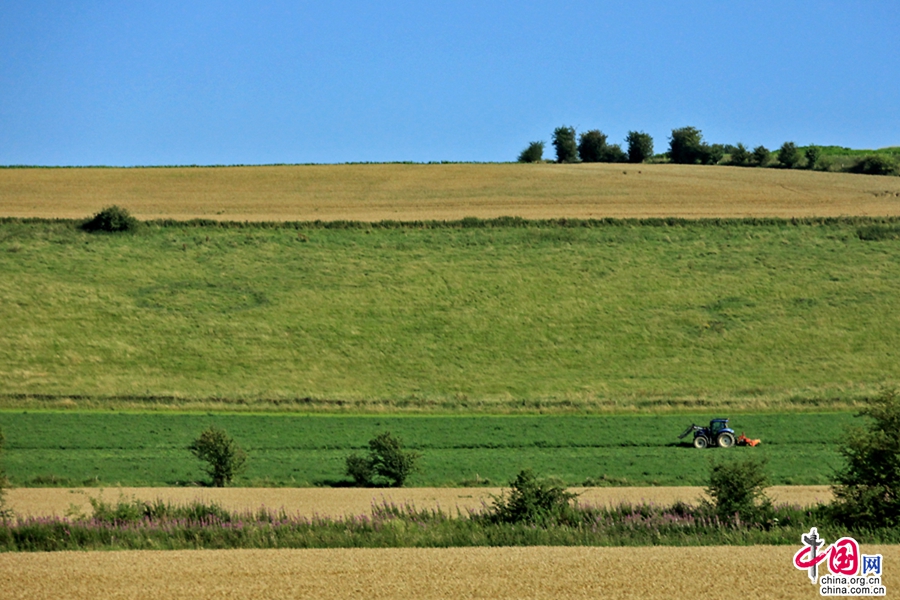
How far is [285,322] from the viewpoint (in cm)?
4425

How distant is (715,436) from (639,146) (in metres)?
63.3

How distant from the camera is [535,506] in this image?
15906 millimetres

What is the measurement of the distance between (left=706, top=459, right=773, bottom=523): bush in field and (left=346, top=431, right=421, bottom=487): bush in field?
9.55 metres

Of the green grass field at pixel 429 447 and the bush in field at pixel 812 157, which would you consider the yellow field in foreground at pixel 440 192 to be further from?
the green grass field at pixel 429 447

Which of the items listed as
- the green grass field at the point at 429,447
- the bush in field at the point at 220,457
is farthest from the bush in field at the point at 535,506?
the bush in field at the point at 220,457

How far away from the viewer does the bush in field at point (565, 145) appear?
3445 inches

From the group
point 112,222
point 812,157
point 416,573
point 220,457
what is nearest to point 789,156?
point 812,157

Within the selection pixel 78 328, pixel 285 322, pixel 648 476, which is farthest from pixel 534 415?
pixel 78 328

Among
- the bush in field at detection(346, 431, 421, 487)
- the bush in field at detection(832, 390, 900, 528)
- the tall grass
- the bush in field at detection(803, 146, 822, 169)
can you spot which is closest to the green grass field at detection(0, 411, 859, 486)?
the bush in field at detection(346, 431, 421, 487)

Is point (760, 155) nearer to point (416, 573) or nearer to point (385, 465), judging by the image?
point (385, 465)

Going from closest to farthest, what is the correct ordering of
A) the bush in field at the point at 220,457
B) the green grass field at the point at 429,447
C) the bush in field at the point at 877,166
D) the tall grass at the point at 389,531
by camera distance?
the tall grass at the point at 389,531 → the bush in field at the point at 220,457 → the green grass field at the point at 429,447 → the bush in field at the point at 877,166

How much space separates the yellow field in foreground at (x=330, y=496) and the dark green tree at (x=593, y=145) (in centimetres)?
6944

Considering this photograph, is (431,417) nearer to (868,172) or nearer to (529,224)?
(529,224)

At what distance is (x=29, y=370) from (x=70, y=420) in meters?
8.44
